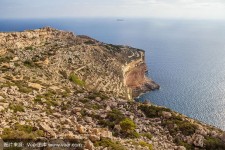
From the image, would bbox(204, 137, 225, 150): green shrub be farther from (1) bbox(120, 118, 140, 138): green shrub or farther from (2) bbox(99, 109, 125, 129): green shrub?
(2) bbox(99, 109, 125, 129): green shrub

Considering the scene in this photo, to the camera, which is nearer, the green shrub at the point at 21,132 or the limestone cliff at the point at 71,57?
the green shrub at the point at 21,132

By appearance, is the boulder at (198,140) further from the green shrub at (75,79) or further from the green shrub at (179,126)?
the green shrub at (75,79)

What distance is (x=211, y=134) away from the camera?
28516 mm

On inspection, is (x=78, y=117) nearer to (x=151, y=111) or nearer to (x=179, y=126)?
(x=151, y=111)

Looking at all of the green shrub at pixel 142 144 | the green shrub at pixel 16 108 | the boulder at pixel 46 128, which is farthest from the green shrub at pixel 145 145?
the green shrub at pixel 16 108

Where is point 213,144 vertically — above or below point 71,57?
below

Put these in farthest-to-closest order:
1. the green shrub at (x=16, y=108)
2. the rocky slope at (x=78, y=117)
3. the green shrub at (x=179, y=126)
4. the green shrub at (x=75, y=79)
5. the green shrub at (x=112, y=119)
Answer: the green shrub at (x=75, y=79), the green shrub at (x=179, y=126), the green shrub at (x=112, y=119), the green shrub at (x=16, y=108), the rocky slope at (x=78, y=117)

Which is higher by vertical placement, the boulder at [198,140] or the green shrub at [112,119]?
the green shrub at [112,119]

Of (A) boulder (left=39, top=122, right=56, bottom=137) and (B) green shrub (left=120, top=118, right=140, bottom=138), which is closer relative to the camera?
(A) boulder (left=39, top=122, right=56, bottom=137)

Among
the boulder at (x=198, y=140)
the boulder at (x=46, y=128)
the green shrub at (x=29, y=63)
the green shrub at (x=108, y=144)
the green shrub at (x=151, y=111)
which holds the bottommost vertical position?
the boulder at (x=198, y=140)

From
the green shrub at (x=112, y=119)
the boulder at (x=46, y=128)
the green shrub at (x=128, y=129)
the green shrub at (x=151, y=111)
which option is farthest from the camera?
the green shrub at (x=151, y=111)

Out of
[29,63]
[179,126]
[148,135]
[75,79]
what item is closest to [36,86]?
[29,63]

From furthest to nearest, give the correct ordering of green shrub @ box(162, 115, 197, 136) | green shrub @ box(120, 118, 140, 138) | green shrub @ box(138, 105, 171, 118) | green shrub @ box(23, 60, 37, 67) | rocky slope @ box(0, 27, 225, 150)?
green shrub @ box(23, 60, 37, 67) → green shrub @ box(138, 105, 171, 118) → green shrub @ box(162, 115, 197, 136) → green shrub @ box(120, 118, 140, 138) → rocky slope @ box(0, 27, 225, 150)

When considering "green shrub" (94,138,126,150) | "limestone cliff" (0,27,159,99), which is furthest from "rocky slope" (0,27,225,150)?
"limestone cliff" (0,27,159,99)
